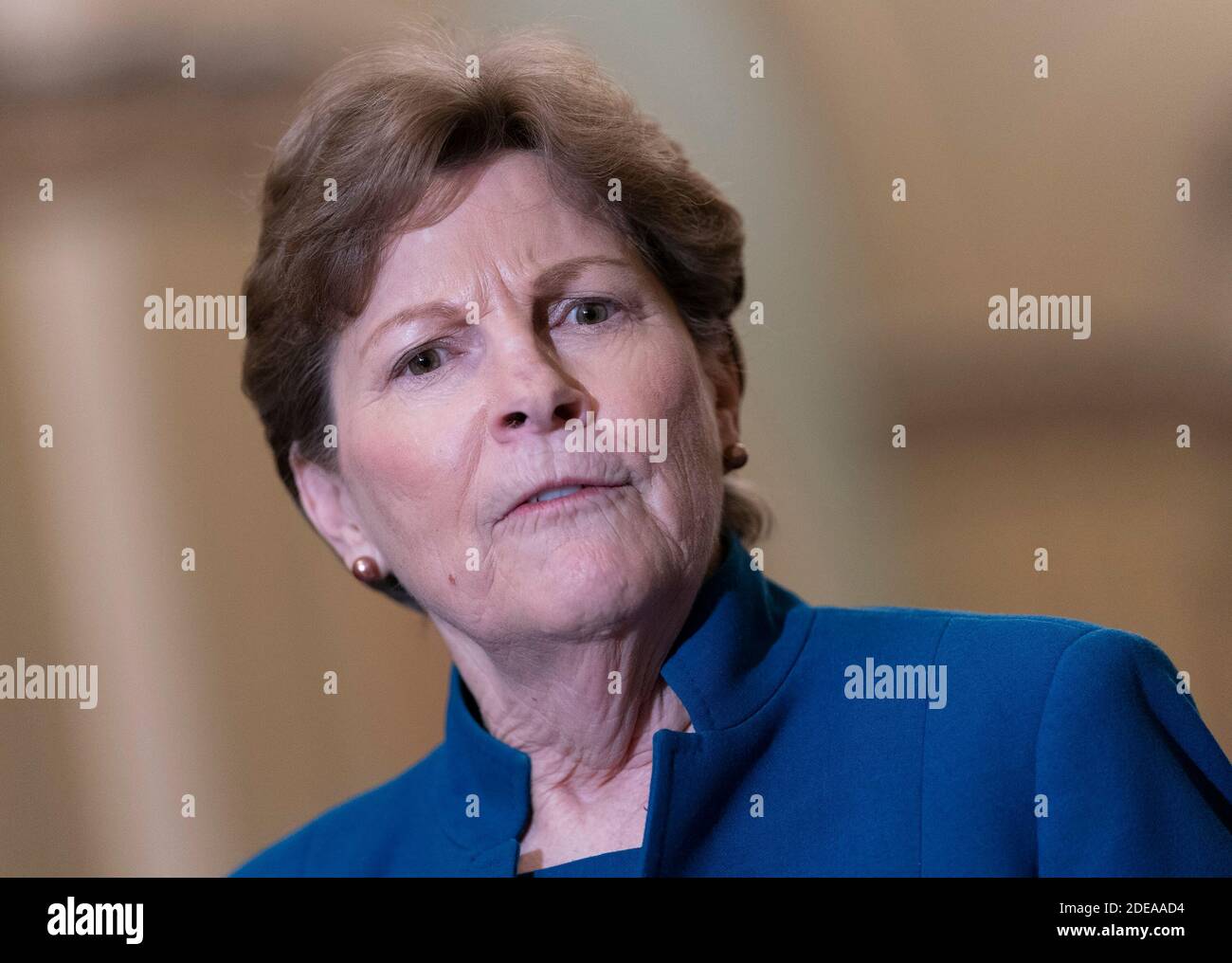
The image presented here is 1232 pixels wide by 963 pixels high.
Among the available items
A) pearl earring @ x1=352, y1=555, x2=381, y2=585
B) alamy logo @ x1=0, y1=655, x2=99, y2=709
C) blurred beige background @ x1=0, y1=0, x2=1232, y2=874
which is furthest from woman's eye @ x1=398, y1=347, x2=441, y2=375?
alamy logo @ x1=0, y1=655, x2=99, y2=709

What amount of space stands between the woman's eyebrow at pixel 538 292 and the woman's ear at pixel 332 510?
226 millimetres

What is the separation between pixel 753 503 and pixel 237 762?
2.96 feet

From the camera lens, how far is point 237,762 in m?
1.99

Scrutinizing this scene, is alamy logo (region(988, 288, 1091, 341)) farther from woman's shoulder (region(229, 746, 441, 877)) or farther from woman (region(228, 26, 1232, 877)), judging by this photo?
woman's shoulder (region(229, 746, 441, 877))

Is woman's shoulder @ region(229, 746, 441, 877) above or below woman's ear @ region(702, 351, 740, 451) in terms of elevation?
below

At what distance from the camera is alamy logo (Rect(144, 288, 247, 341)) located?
191cm

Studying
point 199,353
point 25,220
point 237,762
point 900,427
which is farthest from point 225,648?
point 900,427

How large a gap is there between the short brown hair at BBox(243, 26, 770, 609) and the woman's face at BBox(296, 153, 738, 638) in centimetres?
3

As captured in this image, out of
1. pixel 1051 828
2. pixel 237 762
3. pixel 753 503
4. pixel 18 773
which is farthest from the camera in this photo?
pixel 237 762

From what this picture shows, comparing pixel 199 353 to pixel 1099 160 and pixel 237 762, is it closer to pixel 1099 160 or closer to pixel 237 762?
pixel 237 762

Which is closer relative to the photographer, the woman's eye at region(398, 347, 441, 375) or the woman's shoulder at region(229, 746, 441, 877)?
the woman's eye at region(398, 347, 441, 375)

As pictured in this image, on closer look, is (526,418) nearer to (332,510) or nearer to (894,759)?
(332,510)

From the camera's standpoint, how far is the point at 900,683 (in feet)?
4.44
